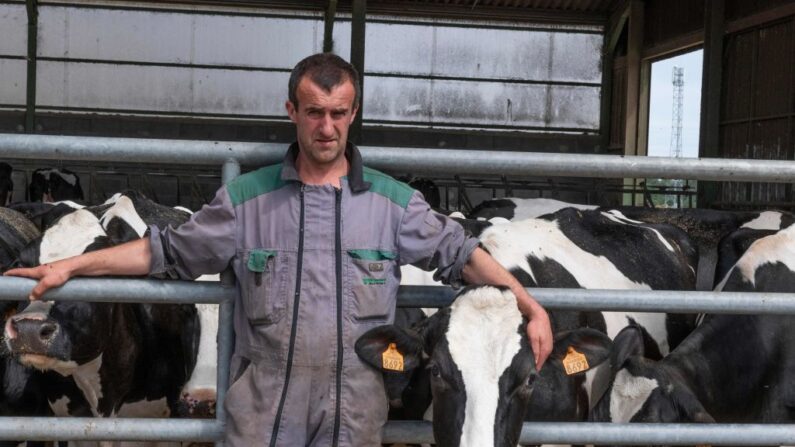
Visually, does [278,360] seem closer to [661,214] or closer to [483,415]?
[483,415]

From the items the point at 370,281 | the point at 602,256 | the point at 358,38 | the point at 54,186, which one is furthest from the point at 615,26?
the point at 370,281

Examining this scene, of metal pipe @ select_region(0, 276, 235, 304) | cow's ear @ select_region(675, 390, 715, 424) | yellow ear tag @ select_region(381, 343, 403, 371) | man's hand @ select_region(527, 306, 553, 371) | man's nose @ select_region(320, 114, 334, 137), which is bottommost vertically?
cow's ear @ select_region(675, 390, 715, 424)

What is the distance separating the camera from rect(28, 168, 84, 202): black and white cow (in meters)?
17.8

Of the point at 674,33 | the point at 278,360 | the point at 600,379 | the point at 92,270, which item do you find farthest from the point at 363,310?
the point at 674,33

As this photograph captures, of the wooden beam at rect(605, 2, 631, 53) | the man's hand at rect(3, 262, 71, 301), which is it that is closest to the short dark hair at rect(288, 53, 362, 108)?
the man's hand at rect(3, 262, 71, 301)

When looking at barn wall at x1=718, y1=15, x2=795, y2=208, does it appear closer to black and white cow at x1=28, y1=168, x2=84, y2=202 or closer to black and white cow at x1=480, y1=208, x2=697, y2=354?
black and white cow at x1=480, y1=208, x2=697, y2=354

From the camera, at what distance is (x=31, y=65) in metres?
20.0

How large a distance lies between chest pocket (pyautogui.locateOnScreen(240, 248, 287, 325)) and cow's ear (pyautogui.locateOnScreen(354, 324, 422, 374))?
0.26m

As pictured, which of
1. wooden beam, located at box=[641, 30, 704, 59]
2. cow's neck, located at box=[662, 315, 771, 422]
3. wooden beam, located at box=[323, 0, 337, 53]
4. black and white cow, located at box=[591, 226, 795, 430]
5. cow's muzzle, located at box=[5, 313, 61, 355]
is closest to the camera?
cow's muzzle, located at box=[5, 313, 61, 355]

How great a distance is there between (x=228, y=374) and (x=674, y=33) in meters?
18.7

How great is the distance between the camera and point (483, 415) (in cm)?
283

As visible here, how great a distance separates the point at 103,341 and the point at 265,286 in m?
1.79

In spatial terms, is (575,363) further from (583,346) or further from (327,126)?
(327,126)

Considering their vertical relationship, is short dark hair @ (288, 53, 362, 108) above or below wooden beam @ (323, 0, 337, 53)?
below
